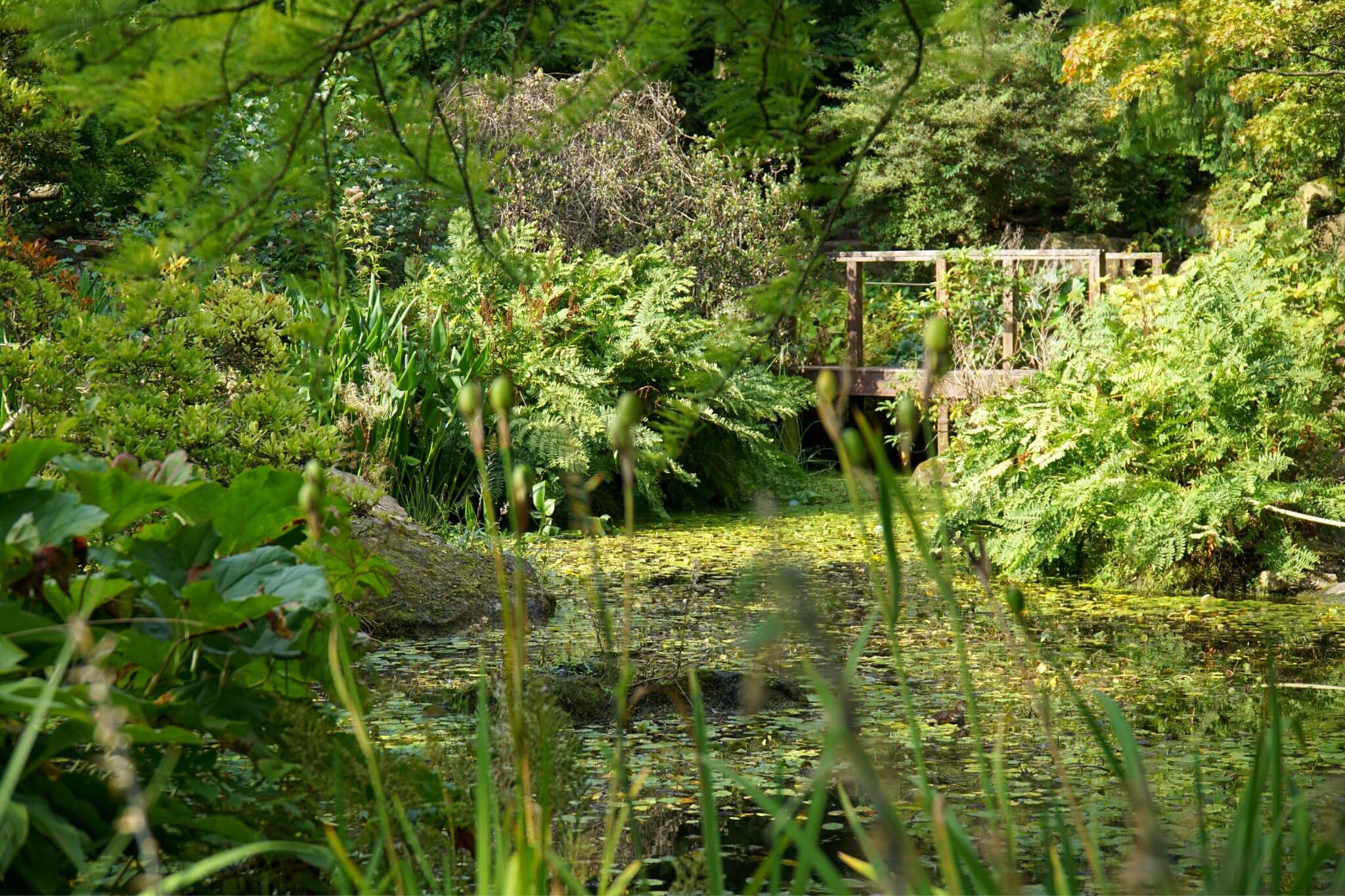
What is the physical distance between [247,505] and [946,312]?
8.74 meters

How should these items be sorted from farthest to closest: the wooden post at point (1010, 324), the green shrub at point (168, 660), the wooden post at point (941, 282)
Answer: the wooden post at point (941, 282) < the wooden post at point (1010, 324) < the green shrub at point (168, 660)

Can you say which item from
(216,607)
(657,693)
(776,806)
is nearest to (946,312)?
(657,693)

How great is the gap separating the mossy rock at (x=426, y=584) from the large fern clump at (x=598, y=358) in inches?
64.8

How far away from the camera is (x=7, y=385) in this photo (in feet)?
12.1

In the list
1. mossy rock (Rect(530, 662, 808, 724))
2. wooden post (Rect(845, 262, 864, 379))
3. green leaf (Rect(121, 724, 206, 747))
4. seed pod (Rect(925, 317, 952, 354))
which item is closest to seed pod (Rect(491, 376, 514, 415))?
seed pod (Rect(925, 317, 952, 354))

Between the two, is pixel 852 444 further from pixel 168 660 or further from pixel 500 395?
pixel 168 660

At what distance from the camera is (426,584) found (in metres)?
5.21

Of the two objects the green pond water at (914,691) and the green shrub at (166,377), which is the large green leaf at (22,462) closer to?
the green pond water at (914,691)

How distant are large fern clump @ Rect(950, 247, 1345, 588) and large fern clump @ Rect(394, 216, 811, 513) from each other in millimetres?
2010

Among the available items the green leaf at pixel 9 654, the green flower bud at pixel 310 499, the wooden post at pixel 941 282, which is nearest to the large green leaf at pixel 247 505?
the green leaf at pixel 9 654

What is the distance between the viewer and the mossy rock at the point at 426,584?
494 cm

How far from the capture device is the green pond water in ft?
9.75

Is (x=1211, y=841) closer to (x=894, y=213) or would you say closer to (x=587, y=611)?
(x=587, y=611)

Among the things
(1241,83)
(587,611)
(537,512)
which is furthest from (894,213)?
(587,611)
